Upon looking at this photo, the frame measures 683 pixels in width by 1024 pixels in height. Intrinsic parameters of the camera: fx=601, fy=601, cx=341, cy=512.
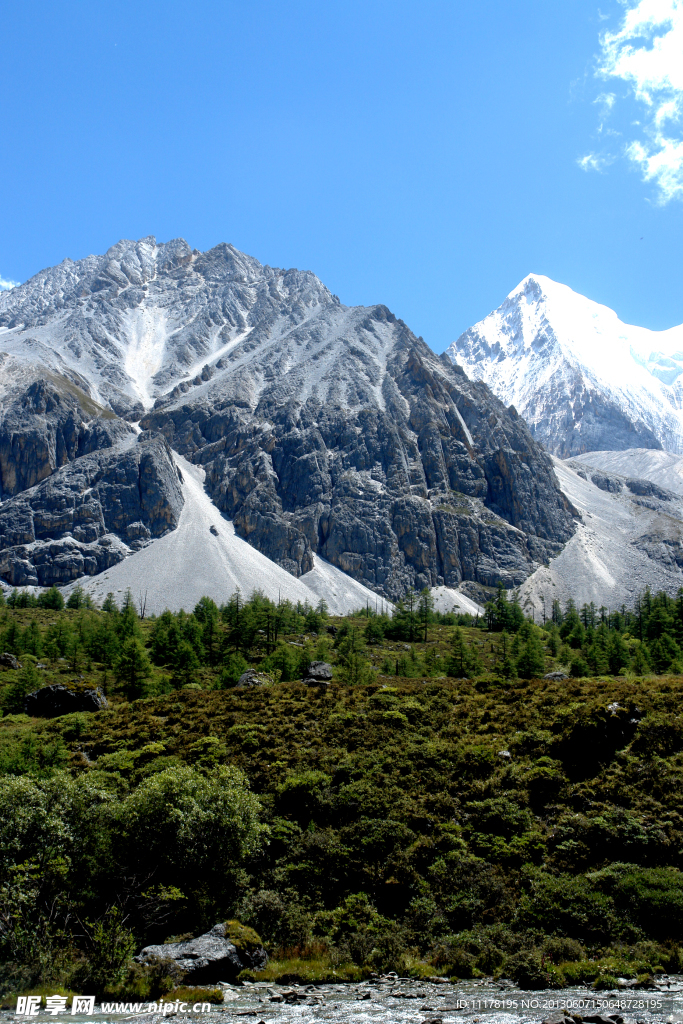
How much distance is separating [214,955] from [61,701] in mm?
Result: 35629

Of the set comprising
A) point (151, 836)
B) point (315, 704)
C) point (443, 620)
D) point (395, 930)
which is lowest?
point (395, 930)

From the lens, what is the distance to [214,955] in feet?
65.4

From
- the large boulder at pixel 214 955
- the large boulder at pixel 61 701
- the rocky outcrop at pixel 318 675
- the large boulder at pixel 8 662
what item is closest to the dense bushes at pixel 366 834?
the large boulder at pixel 214 955

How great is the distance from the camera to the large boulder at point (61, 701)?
163 feet

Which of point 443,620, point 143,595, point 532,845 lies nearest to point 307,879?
point 532,845

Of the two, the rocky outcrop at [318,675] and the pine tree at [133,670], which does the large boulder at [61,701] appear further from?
the rocky outcrop at [318,675]

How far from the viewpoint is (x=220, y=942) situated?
20672 millimetres

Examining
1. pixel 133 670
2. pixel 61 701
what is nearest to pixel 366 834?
pixel 61 701

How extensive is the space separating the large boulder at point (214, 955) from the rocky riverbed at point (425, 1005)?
2.36 ft

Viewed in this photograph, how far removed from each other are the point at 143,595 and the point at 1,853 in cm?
17241

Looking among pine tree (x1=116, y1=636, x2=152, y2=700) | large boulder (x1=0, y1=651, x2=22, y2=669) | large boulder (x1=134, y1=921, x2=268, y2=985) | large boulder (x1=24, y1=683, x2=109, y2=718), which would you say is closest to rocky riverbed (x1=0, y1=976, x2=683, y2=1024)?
large boulder (x1=134, y1=921, x2=268, y2=985)

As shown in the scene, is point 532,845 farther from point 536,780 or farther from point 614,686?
point 614,686

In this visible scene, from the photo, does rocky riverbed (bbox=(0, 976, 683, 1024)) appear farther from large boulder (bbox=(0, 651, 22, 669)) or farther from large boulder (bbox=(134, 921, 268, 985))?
large boulder (bbox=(0, 651, 22, 669))

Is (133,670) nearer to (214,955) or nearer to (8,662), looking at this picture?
(8,662)
